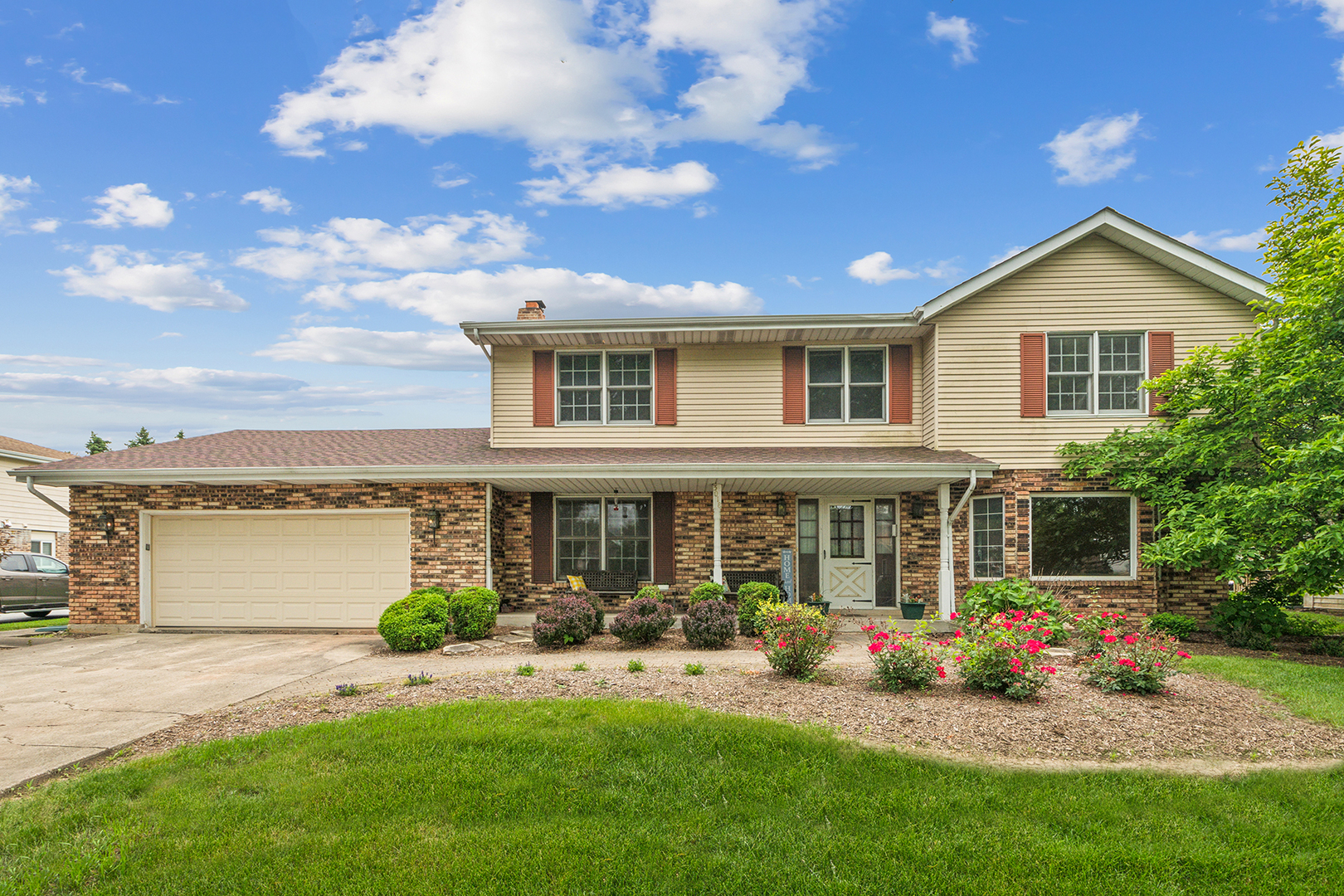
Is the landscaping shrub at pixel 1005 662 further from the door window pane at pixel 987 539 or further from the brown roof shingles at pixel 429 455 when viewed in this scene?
the door window pane at pixel 987 539

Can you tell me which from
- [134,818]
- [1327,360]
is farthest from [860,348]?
[134,818]

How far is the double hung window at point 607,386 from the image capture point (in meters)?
13.6

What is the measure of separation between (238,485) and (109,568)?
2.67 m

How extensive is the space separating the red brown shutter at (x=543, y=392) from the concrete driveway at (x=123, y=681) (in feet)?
15.5

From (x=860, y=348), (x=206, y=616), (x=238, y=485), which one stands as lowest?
(x=206, y=616)

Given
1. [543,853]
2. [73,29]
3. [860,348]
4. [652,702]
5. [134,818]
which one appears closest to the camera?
[543,853]

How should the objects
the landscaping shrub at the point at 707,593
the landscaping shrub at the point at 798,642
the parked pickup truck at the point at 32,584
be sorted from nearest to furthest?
1. the landscaping shrub at the point at 798,642
2. the landscaping shrub at the point at 707,593
3. the parked pickup truck at the point at 32,584

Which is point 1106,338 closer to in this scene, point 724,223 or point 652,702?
point 724,223

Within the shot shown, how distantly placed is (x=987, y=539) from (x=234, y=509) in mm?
13062

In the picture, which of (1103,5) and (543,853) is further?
(1103,5)

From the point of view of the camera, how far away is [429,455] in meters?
12.8

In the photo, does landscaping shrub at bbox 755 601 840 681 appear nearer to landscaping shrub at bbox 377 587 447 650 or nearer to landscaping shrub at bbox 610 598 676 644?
landscaping shrub at bbox 610 598 676 644

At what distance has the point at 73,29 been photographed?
10891 millimetres

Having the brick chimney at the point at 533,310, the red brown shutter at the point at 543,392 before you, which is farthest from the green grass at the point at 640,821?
the brick chimney at the point at 533,310
